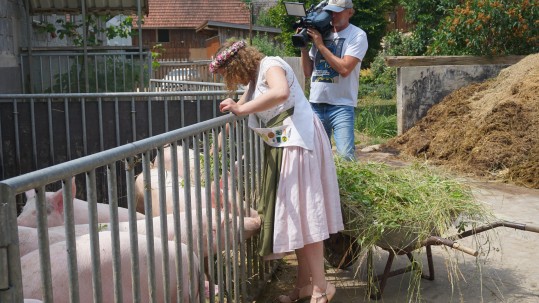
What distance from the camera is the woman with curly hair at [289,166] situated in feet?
14.0

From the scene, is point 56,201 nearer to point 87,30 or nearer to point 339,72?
point 339,72

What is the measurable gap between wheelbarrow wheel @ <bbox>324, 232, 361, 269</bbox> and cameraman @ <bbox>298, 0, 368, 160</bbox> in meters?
0.86

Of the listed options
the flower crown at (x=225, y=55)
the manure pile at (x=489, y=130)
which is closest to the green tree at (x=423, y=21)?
the manure pile at (x=489, y=130)

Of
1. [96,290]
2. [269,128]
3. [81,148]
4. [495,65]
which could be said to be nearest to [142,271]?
[96,290]

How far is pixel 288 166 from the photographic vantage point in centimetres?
431

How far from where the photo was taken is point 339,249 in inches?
192

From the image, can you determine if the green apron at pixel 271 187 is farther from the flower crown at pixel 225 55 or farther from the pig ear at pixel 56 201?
the pig ear at pixel 56 201

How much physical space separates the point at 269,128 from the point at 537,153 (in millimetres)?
5876

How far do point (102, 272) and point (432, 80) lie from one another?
32.0 feet

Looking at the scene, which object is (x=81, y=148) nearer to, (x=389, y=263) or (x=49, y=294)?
(x=389, y=263)

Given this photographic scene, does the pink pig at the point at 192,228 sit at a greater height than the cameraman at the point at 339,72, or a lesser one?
lesser

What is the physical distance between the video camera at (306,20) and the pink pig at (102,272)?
269 cm

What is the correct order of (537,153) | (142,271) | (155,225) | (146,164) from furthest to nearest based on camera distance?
(537,153)
(155,225)
(142,271)
(146,164)

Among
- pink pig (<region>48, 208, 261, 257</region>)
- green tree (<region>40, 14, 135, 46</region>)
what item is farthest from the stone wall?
pink pig (<region>48, 208, 261, 257</region>)
